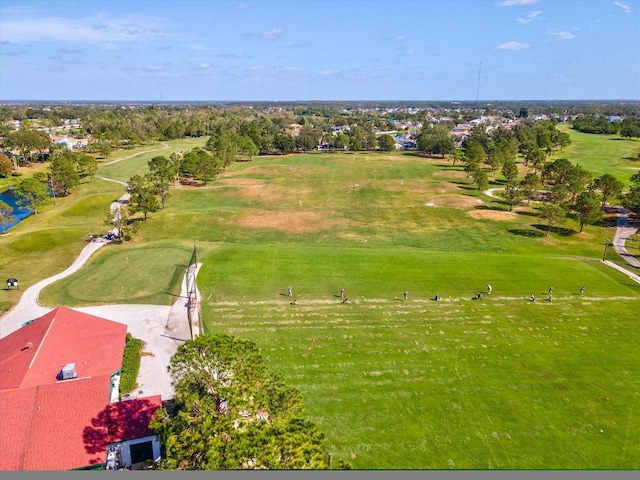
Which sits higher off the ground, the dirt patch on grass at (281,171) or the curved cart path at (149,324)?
the dirt patch on grass at (281,171)

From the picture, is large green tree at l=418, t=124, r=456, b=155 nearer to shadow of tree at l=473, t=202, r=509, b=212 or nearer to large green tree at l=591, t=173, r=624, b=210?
shadow of tree at l=473, t=202, r=509, b=212

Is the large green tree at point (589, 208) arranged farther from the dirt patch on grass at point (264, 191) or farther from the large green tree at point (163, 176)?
the large green tree at point (163, 176)

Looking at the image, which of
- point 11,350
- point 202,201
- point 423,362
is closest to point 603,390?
point 423,362

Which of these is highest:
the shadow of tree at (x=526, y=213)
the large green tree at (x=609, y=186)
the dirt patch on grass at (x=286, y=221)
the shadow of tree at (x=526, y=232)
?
the large green tree at (x=609, y=186)

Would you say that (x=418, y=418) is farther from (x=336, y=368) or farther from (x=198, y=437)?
(x=198, y=437)

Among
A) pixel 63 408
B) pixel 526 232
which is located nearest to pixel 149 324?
pixel 63 408

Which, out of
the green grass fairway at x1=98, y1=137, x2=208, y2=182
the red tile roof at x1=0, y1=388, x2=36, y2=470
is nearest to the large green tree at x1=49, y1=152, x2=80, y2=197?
the green grass fairway at x1=98, y1=137, x2=208, y2=182

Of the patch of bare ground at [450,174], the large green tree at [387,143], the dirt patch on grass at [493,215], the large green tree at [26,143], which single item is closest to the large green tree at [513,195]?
the dirt patch on grass at [493,215]
